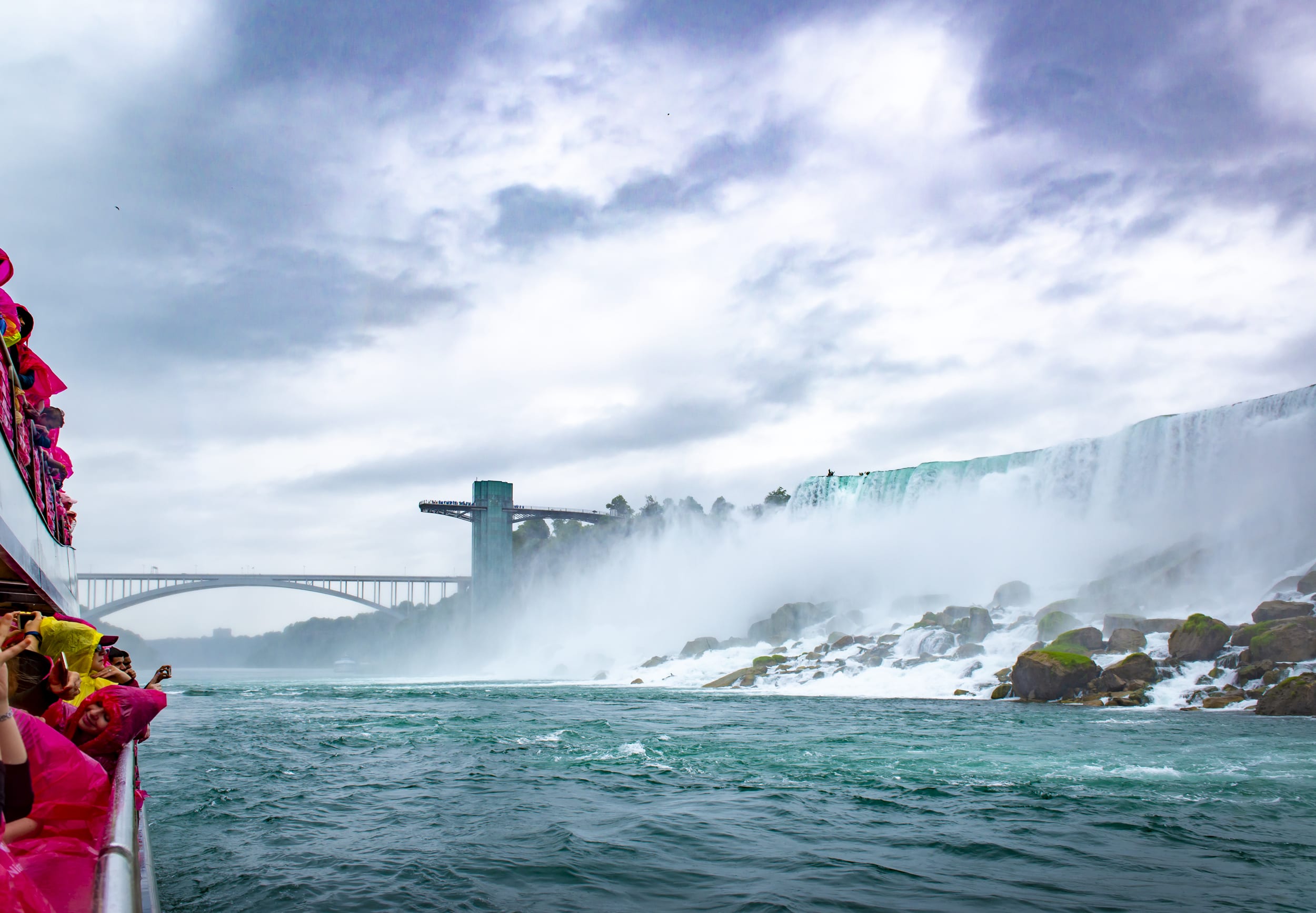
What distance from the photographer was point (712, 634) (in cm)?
4197

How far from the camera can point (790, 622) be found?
118 feet

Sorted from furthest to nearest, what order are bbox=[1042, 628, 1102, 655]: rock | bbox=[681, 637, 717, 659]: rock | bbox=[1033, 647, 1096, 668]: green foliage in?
bbox=[681, 637, 717, 659]: rock, bbox=[1042, 628, 1102, 655]: rock, bbox=[1033, 647, 1096, 668]: green foliage

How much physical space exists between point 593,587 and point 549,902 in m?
50.3

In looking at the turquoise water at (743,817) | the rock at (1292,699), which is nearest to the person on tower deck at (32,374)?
the turquoise water at (743,817)

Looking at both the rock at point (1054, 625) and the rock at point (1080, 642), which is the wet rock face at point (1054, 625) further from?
the rock at point (1080, 642)

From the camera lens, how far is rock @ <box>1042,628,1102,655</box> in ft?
72.4

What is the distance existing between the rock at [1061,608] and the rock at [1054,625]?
3.42 ft

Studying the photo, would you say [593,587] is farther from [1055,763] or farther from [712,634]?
[1055,763]

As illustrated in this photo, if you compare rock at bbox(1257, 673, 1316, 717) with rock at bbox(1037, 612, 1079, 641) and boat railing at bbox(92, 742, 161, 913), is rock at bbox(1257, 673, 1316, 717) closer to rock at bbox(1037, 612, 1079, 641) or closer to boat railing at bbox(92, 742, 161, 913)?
rock at bbox(1037, 612, 1079, 641)

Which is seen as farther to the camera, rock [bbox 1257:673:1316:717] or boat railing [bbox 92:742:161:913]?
rock [bbox 1257:673:1316:717]

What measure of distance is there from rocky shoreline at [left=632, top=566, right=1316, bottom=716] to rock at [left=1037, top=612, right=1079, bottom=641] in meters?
0.03

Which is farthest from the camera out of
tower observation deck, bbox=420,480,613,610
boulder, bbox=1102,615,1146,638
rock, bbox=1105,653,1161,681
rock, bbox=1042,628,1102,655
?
tower observation deck, bbox=420,480,613,610

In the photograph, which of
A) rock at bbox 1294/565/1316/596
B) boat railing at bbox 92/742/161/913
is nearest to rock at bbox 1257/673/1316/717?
rock at bbox 1294/565/1316/596

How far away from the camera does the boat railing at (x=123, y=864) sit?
179 cm
